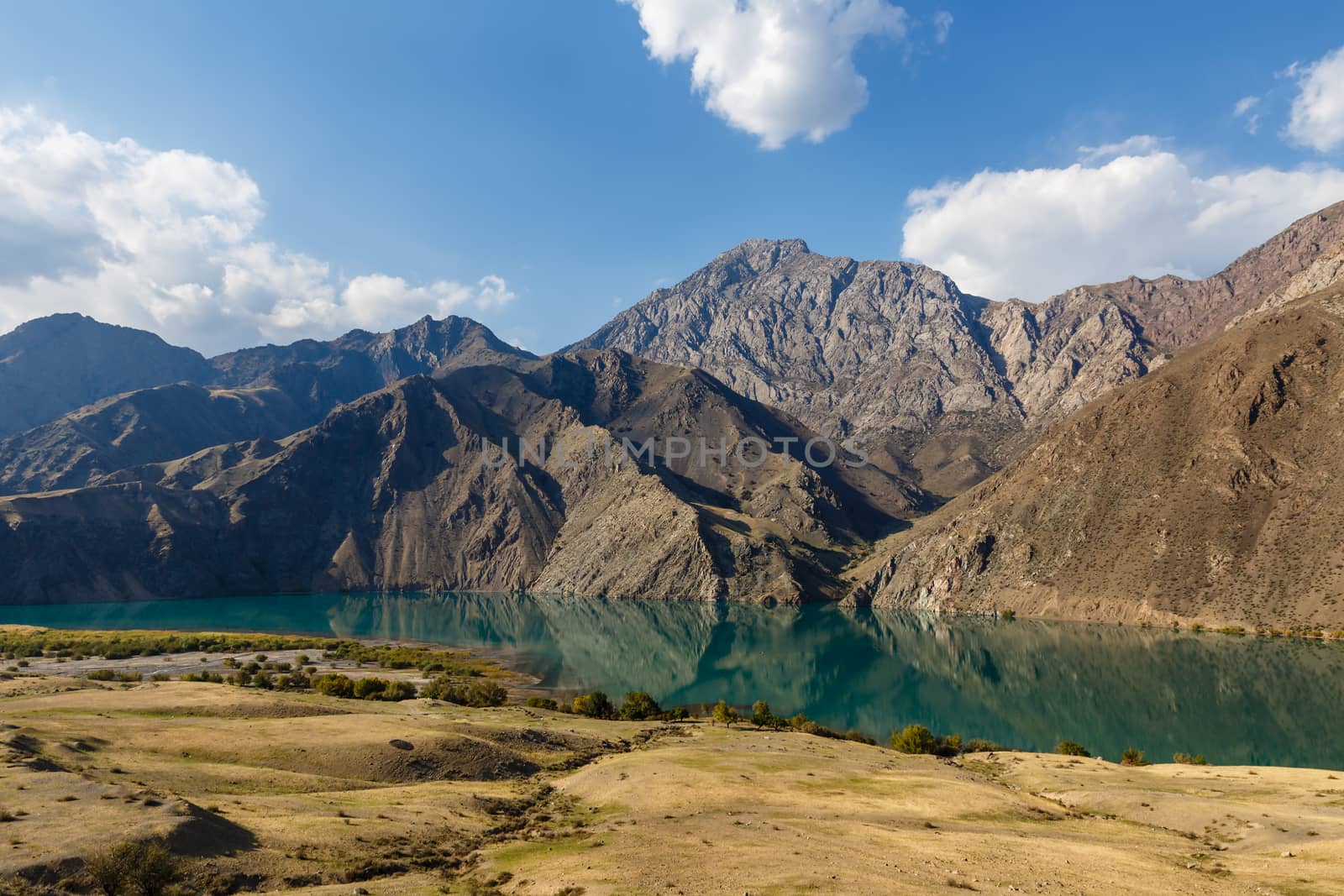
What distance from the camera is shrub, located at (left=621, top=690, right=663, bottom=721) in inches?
3066

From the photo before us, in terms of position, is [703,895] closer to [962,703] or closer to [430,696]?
[430,696]

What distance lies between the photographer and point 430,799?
36125 millimetres

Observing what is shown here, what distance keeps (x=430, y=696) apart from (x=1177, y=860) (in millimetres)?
67197

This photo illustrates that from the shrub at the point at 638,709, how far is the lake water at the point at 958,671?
59.1 feet

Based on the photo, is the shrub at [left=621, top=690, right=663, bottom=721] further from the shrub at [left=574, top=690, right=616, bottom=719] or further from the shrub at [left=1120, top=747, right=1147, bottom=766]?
the shrub at [left=1120, top=747, right=1147, bottom=766]

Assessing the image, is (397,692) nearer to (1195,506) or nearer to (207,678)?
(207,678)

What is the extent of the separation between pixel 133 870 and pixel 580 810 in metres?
20.9

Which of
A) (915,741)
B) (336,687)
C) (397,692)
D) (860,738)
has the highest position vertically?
(336,687)

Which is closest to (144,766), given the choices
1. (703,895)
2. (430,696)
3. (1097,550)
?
(703,895)

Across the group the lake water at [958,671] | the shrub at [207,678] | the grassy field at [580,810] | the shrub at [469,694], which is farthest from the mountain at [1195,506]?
the shrub at [207,678]

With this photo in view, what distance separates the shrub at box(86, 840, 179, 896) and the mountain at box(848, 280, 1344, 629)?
165667 mm

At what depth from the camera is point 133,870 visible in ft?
68.8

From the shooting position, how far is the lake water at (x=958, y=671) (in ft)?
255

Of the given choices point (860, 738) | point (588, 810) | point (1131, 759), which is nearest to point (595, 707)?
point (860, 738)
